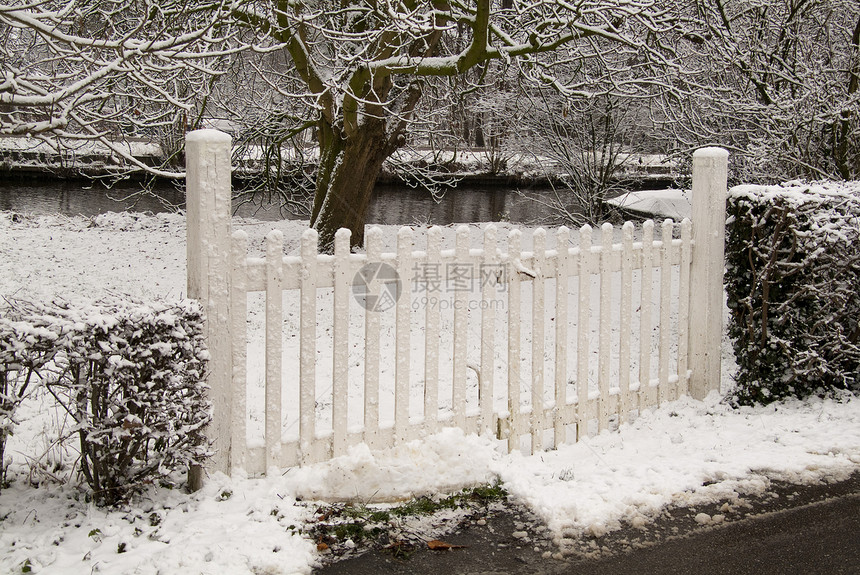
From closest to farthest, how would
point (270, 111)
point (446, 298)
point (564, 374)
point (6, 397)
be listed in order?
point (6, 397)
point (564, 374)
point (446, 298)
point (270, 111)

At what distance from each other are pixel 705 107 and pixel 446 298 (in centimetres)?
398

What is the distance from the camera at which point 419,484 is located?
368 cm

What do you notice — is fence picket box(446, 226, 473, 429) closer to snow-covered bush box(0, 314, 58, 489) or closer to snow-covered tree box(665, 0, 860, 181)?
snow-covered bush box(0, 314, 58, 489)

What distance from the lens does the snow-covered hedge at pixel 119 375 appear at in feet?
9.85

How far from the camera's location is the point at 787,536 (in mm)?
→ 3350

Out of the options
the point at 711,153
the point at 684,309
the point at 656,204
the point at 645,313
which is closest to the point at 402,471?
the point at 645,313

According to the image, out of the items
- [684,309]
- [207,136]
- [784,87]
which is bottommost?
[684,309]

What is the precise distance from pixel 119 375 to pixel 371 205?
1850 cm

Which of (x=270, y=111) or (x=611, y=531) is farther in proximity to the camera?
(x=270, y=111)

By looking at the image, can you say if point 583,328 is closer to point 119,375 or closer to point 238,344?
point 238,344

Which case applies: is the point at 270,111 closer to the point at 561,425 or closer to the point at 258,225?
the point at 258,225

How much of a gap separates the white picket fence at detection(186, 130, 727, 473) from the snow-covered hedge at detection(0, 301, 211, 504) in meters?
0.22

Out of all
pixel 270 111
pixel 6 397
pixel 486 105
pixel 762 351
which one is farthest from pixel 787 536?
pixel 486 105

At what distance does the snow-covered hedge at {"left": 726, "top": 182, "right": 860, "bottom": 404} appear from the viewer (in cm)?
470
